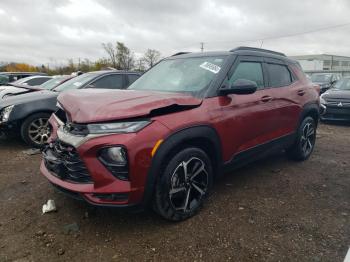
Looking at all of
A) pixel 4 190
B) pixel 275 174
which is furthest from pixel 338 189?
pixel 4 190

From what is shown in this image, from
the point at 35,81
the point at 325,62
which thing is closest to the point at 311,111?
the point at 35,81

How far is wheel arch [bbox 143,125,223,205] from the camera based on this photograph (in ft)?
8.61

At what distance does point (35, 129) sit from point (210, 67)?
3903 mm

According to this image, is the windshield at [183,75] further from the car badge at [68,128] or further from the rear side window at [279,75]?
the car badge at [68,128]

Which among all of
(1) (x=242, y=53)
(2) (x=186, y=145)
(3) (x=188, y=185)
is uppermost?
(1) (x=242, y=53)

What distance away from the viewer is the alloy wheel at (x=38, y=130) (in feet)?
18.7

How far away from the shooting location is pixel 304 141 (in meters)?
5.00

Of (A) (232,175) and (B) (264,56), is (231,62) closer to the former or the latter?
(B) (264,56)

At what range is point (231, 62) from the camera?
3.54 m

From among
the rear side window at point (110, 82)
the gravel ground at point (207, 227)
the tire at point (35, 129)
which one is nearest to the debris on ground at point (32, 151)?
the tire at point (35, 129)

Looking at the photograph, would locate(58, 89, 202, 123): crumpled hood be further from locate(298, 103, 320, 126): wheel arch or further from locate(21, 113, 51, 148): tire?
locate(21, 113, 51, 148): tire

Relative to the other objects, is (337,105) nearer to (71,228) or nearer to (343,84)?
(343,84)

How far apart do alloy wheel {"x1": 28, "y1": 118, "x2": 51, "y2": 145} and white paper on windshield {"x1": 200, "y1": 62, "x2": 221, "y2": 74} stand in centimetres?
356

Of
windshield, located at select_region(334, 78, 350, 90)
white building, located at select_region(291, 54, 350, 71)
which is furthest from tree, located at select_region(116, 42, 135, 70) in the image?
windshield, located at select_region(334, 78, 350, 90)
